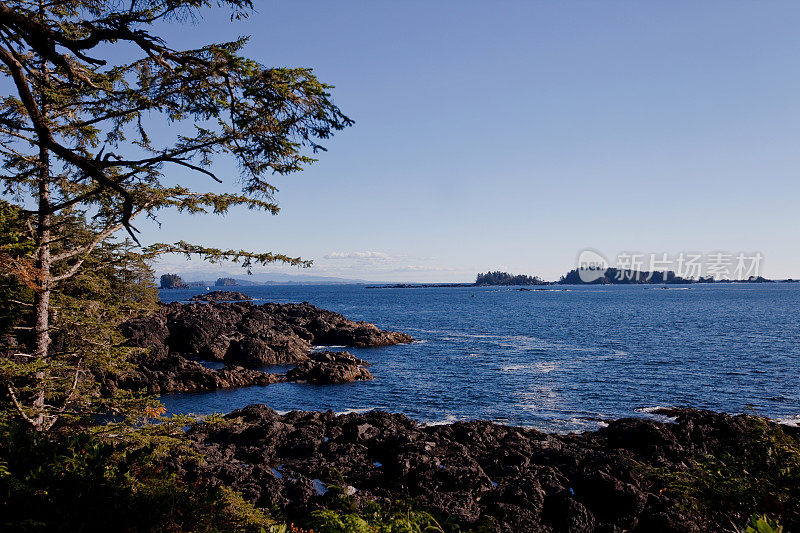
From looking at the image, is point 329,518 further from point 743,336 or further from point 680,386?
point 743,336

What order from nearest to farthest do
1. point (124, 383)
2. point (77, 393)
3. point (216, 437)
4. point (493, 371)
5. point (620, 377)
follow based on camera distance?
point (77, 393), point (216, 437), point (124, 383), point (620, 377), point (493, 371)

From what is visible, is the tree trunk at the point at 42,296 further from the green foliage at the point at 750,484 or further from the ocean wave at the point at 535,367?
the ocean wave at the point at 535,367

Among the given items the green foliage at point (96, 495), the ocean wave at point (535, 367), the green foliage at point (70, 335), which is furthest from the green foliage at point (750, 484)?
the ocean wave at point (535, 367)

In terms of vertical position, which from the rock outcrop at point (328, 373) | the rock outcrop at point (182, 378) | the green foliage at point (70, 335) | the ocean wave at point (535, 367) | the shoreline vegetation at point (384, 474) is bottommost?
the rock outcrop at point (182, 378)

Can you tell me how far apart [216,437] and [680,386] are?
30018 mm

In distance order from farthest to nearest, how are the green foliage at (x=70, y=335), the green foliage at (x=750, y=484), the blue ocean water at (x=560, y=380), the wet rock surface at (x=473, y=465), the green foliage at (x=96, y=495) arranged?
the blue ocean water at (x=560, y=380) → the wet rock surface at (x=473, y=465) → the green foliage at (x=70, y=335) → the green foliage at (x=96, y=495) → the green foliage at (x=750, y=484)

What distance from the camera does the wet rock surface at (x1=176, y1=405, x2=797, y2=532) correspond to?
41.5 feet

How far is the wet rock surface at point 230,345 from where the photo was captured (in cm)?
3438

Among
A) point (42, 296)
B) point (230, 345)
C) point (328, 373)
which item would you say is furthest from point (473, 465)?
point (230, 345)

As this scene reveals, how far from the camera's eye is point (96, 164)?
6871 mm

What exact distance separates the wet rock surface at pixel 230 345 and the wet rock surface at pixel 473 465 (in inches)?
306

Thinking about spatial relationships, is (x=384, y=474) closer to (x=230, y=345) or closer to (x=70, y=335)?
(x=70, y=335)

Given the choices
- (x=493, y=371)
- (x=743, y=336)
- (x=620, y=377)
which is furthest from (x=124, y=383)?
(x=743, y=336)

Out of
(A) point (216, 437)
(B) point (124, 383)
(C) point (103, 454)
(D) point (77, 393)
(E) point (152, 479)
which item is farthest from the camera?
(B) point (124, 383)
